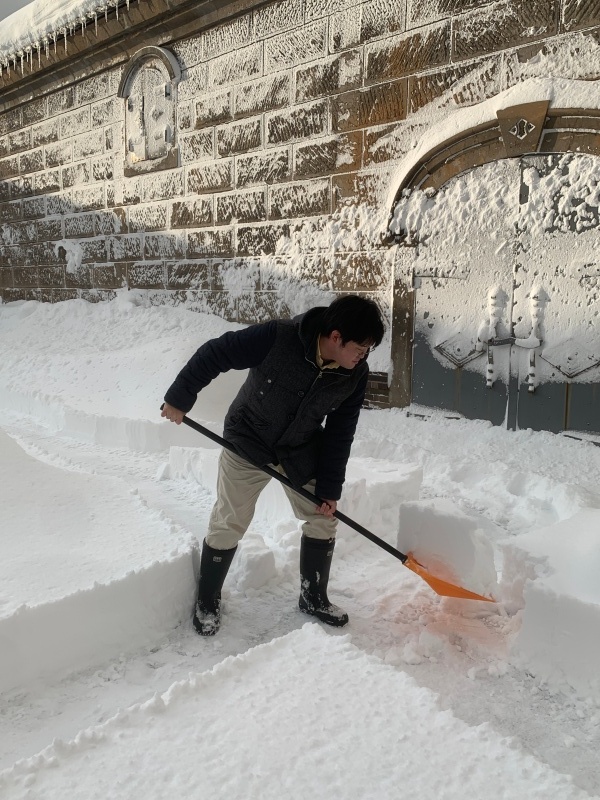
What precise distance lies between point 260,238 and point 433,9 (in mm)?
2387

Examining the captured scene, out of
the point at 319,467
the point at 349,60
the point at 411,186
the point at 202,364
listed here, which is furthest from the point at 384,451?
the point at 349,60

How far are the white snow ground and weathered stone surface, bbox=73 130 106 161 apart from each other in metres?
4.76

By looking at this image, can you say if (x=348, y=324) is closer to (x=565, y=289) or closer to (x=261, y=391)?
(x=261, y=391)

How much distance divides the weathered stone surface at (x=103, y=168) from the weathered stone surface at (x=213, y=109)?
1638 mm

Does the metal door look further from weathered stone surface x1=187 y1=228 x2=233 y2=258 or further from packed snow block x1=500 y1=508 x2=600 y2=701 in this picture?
weathered stone surface x1=187 y1=228 x2=233 y2=258

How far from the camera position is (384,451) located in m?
5.04

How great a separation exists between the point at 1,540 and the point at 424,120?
4168 mm

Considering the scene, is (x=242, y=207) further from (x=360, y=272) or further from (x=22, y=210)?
(x=22, y=210)

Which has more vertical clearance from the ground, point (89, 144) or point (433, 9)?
point (433, 9)

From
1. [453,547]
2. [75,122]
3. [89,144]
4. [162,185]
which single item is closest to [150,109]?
[162,185]

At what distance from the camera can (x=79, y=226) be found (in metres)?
8.46

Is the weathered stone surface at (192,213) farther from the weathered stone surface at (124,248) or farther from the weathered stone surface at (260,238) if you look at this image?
the weathered stone surface at (124,248)

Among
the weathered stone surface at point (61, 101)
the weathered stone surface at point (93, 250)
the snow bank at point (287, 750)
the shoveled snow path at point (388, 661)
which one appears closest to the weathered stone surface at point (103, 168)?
the weathered stone surface at point (93, 250)

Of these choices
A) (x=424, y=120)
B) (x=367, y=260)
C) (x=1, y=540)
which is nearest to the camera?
(x=1, y=540)
